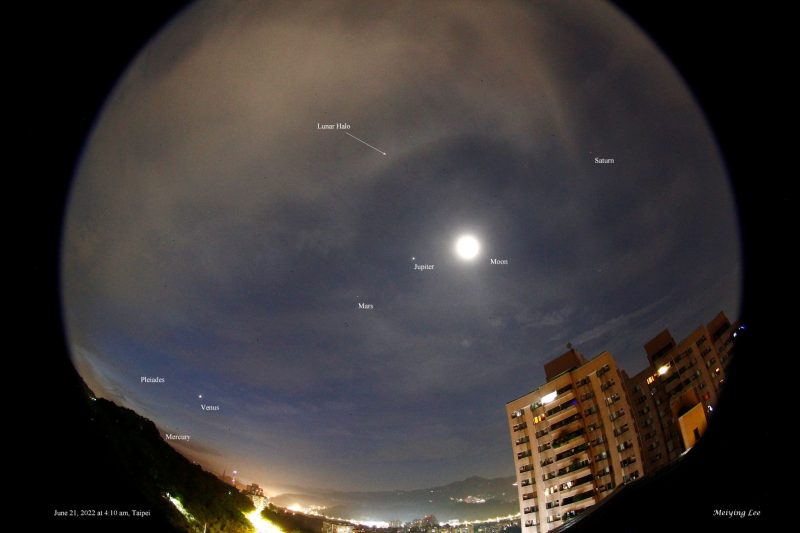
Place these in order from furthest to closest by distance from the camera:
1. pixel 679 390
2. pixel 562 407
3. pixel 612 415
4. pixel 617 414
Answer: pixel 562 407 < pixel 612 415 < pixel 617 414 < pixel 679 390

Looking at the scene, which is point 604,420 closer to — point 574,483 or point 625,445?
point 625,445

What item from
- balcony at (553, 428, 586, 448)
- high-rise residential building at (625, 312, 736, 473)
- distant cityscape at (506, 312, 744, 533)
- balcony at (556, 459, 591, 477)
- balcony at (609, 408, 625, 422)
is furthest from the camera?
balcony at (556, 459, 591, 477)

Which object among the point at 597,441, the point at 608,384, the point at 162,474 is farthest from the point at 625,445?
the point at 162,474

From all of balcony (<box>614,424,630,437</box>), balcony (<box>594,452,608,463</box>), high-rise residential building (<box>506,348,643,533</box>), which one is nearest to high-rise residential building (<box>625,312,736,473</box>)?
high-rise residential building (<box>506,348,643,533</box>)

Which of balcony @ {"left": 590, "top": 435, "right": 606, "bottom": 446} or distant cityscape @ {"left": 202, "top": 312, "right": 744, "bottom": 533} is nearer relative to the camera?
distant cityscape @ {"left": 202, "top": 312, "right": 744, "bottom": 533}

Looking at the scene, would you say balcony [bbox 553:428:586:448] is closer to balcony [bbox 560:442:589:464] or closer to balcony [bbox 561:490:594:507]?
balcony [bbox 560:442:589:464]

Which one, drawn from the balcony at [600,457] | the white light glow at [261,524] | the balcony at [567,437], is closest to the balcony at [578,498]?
the balcony at [600,457]

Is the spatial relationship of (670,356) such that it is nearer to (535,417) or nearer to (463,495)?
(535,417)
